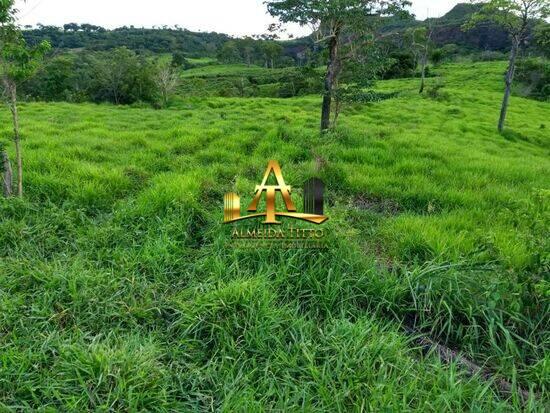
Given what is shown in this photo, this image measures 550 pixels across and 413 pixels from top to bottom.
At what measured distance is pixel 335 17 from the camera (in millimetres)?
7590

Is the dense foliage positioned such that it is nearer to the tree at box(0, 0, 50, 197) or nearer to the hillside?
the tree at box(0, 0, 50, 197)

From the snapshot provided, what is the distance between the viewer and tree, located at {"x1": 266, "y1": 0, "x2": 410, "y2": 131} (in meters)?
7.34

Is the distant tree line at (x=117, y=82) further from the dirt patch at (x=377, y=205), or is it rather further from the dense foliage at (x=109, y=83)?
the dirt patch at (x=377, y=205)

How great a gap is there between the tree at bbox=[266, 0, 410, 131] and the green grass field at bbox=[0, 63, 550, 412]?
403 cm

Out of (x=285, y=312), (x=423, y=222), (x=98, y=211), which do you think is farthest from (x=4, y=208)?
(x=423, y=222)

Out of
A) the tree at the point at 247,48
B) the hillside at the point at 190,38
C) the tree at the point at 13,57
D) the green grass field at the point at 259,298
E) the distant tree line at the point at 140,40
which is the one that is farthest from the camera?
the distant tree line at the point at 140,40

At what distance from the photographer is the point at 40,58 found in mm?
4562

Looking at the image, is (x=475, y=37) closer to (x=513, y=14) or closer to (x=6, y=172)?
(x=513, y=14)

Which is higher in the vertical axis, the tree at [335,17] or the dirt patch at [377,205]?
the tree at [335,17]

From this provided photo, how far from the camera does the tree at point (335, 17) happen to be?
24.1ft

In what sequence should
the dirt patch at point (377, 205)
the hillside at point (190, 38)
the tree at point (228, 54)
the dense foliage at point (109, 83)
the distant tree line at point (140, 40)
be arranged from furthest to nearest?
the distant tree line at point (140, 40)
the tree at point (228, 54)
the hillside at point (190, 38)
the dense foliage at point (109, 83)
the dirt patch at point (377, 205)

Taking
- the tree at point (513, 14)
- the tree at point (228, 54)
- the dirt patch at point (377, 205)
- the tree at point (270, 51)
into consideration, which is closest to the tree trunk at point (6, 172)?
the dirt patch at point (377, 205)

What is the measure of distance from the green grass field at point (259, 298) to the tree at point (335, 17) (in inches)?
159

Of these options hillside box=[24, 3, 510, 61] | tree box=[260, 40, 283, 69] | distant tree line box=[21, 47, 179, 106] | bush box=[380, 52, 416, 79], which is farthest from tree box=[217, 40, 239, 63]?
bush box=[380, 52, 416, 79]
